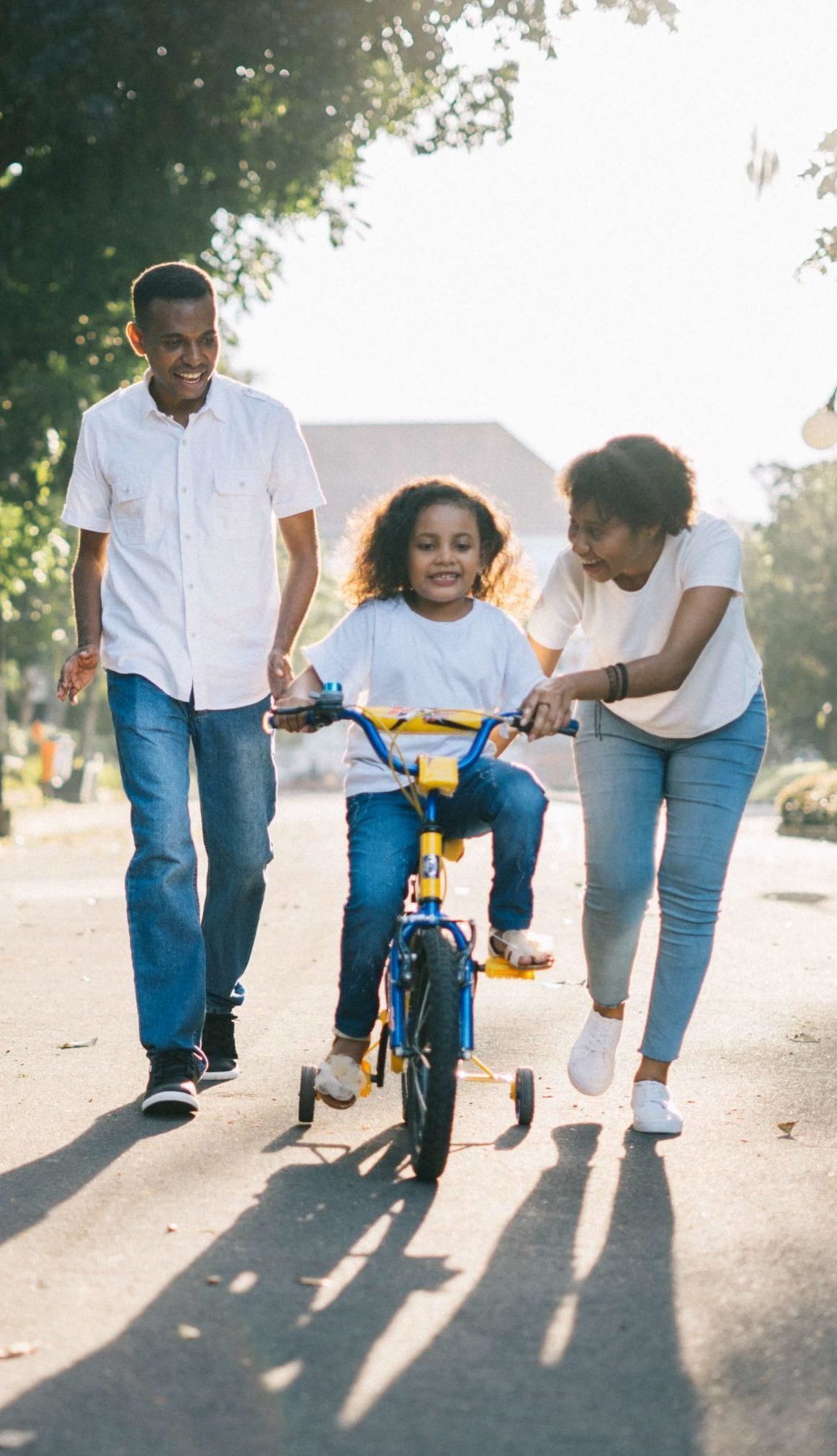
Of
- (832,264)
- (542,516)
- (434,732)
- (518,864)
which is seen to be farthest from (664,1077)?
(542,516)

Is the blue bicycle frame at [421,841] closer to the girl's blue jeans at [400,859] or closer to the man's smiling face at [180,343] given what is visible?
the girl's blue jeans at [400,859]

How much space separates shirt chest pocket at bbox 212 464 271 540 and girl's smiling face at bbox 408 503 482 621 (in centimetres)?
65

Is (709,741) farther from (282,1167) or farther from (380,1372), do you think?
(380,1372)

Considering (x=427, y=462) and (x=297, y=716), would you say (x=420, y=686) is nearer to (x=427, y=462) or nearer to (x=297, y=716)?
(x=297, y=716)

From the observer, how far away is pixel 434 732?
457cm

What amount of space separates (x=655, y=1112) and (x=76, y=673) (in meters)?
1.93

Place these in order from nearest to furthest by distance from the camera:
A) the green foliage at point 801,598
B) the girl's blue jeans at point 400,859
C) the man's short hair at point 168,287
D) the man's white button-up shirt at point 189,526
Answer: the girl's blue jeans at point 400,859
the man's short hair at point 168,287
the man's white button-up shirt at point 189,526
the green foliage at point 801,598

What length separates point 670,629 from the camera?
5.01 meters

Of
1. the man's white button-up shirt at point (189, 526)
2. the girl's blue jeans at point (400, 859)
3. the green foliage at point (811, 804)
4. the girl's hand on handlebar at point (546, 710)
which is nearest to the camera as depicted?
the girl's hand on handlebar at point (546, 710)

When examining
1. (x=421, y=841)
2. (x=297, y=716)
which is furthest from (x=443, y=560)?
(x=421, y=841)

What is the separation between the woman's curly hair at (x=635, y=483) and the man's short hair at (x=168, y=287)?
115 centimetres

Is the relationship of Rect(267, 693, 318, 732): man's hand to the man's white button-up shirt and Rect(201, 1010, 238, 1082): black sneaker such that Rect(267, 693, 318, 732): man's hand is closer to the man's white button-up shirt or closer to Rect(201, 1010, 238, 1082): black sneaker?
the man's white button-up shirt

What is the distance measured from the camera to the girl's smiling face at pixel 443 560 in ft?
16.3

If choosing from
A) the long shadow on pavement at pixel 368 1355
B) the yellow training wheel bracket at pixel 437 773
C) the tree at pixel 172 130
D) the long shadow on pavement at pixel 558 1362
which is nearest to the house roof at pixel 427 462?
the tree at pixel 172 130
